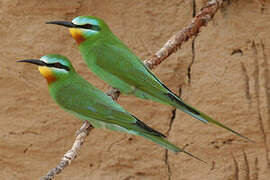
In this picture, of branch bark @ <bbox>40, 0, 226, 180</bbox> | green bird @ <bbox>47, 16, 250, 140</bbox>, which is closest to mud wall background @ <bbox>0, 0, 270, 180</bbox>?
branch bark @ <bbox>40, 0, 226, 180</bbox>

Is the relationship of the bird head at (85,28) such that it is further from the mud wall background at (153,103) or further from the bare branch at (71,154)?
the mud wall background at (153,103)

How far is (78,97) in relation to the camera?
1.19 meters

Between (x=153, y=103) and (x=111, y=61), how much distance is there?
64 centimetres

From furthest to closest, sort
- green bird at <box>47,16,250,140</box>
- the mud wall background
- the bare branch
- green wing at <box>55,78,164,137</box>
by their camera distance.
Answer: the mud wall background < green bird at <box>47,16,250,140</box> < green wing at <box>55,78,164,137</box> < the bare branch

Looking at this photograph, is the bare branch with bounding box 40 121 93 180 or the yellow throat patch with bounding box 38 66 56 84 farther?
the yellow throat patch with bounding box 38 66 56 84

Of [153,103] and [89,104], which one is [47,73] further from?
[153,103]

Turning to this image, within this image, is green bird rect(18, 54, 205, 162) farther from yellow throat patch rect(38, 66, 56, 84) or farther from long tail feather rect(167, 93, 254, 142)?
long tail feather rect(167, 93, 254, 142)

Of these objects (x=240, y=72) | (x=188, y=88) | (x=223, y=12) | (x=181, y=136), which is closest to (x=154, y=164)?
(x=181, y=136)

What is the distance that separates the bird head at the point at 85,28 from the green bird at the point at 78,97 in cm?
9

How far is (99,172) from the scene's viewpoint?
6.23 feet

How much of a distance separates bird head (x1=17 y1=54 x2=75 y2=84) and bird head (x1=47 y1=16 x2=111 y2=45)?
0.09 m

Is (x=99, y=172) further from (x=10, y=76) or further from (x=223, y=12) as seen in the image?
(x=223, y=12)

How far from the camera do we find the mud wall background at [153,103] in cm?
181

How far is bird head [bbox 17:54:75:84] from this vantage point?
1159 millimetres
